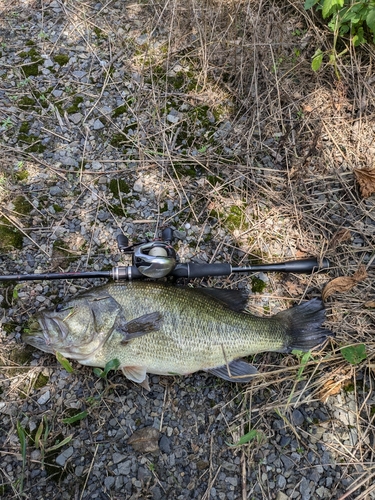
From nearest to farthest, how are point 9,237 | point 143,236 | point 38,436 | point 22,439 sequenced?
1. point 22,439
2. point 38,436
3. point 9,237
4. point 143,236

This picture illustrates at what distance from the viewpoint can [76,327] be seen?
324 cm

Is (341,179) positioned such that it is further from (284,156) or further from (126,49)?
(126,49)

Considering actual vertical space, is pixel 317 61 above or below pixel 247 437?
above

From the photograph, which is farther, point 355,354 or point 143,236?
point 143,236

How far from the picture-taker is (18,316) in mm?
3531

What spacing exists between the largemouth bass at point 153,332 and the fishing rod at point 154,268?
12 cm

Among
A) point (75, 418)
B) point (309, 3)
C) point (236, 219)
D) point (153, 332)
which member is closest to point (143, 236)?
point (236, 219)

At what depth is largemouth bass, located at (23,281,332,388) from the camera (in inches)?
128

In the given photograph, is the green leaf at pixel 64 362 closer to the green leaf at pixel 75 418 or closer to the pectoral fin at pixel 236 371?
the green leaf at pixel 75 418

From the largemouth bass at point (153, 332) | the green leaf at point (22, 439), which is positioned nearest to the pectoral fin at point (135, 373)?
the largemouth bass at point (153, 332)

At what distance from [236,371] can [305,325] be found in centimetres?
73

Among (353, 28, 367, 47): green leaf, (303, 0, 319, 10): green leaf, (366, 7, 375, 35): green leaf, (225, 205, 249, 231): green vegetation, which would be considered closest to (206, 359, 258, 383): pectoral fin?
(225, 205, 249, 231): green vegetation

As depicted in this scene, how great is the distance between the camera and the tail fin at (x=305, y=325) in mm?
3490

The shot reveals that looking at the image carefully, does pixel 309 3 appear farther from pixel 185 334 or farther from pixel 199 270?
pixel 185 334
